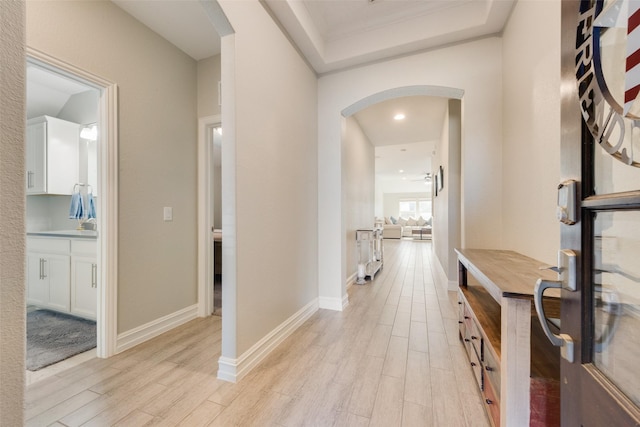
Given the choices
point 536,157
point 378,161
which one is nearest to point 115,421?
point 536,157

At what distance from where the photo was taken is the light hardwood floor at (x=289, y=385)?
4.39ft

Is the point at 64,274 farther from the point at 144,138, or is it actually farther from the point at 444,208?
the point at 444,208

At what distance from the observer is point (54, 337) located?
219 centimetres

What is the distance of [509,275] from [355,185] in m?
3.20

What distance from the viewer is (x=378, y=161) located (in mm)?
8305

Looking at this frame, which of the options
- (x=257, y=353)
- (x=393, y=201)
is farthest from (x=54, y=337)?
(x=393, y=201)

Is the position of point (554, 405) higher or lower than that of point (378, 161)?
lower

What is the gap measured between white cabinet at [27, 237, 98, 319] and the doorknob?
3.01 m

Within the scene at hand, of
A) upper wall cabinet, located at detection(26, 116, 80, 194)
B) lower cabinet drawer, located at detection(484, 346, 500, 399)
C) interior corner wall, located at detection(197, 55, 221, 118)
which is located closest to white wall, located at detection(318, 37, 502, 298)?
lower cabinet drawer, located at detection(484, 346, 500, 399)

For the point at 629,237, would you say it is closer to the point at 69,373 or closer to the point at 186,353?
the point at 186,353

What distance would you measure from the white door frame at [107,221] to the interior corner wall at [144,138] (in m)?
0.06

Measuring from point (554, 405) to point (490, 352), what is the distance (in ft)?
0.90

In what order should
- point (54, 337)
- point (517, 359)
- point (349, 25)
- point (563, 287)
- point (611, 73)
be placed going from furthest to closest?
point (349, 25), point (54, 337), point (517, 359), point (563, 287), point (611, 73)

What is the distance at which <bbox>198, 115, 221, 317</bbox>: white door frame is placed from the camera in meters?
2.75
